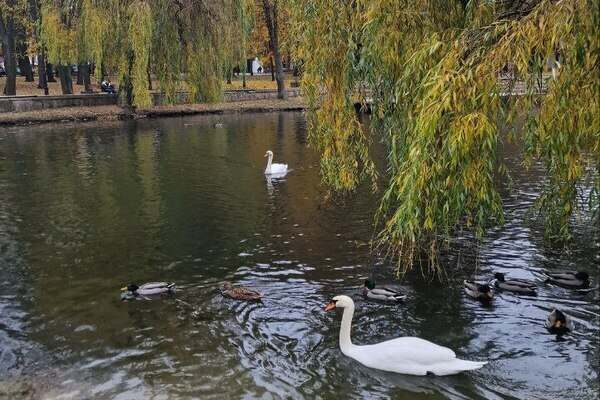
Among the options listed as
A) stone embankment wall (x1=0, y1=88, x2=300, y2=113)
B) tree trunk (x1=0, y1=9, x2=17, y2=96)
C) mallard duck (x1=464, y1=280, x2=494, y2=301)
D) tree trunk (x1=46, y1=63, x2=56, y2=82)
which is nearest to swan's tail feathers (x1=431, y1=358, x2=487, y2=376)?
mallard duck (x1=464, y1=280, x2=494, y2=301)

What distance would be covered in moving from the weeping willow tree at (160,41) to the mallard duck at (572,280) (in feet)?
89.0

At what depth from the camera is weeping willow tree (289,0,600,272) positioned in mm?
5871

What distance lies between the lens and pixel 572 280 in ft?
33.4

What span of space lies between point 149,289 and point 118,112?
31054 millimetres

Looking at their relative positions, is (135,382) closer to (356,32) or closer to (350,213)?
(356,32)

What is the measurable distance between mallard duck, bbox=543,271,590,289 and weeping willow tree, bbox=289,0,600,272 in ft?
6.33

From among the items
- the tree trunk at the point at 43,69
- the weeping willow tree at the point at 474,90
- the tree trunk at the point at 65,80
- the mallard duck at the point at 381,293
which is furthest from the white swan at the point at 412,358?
the tree trunk at the point at 65,80

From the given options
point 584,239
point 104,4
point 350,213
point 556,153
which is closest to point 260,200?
point 350,213

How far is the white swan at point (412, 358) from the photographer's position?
7523 mm

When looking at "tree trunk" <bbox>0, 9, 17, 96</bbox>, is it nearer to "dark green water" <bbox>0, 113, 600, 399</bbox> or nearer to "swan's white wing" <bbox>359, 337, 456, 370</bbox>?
"dark green water" <bbox>0, 113, 600, 399</bbox>

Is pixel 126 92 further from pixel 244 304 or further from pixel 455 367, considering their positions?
pixel 455 367

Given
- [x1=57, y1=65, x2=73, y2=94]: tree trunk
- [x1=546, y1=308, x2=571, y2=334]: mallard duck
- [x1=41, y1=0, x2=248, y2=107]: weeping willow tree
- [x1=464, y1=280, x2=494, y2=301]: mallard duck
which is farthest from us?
[x1=57, y1=65, x2=73, y2=94]: tree trunk

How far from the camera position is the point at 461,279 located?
35.8 ft

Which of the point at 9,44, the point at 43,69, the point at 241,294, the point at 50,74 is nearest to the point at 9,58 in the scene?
the point at 9,44
